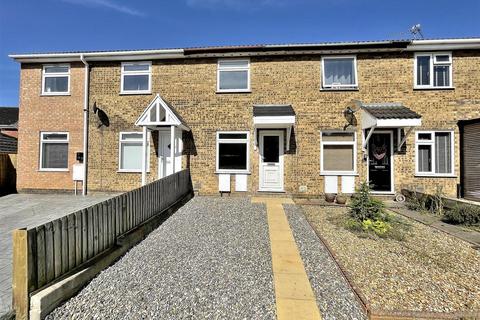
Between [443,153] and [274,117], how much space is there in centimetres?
631

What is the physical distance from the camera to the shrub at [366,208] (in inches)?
247

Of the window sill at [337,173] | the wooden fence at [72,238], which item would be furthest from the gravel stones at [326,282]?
the window sill at [337,173]

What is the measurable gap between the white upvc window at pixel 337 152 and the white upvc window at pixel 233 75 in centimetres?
371

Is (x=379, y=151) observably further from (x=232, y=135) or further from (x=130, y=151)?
(x=130, y=151)

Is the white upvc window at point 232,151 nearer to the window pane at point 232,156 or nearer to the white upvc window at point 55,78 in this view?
the window pane at point 232,156

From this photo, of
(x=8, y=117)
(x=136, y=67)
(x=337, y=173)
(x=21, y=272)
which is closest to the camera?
(x=21, y=272)

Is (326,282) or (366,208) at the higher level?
(366,208)

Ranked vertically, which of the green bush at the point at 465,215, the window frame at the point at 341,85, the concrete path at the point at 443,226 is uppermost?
the window frame at the point at 341,85

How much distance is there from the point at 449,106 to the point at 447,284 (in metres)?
8.40

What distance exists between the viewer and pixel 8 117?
23375 mm

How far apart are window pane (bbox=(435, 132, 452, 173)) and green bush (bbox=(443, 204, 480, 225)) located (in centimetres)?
298

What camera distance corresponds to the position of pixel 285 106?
9922 mm

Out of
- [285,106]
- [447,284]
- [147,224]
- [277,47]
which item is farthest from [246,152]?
[447,284]

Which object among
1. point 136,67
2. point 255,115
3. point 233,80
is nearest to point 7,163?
point 136,67
